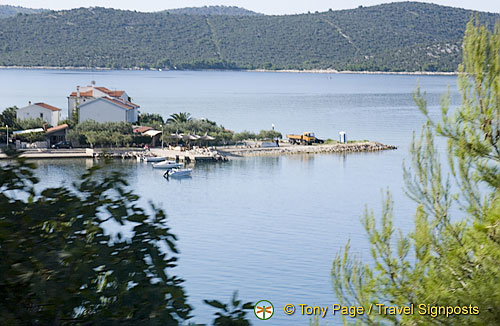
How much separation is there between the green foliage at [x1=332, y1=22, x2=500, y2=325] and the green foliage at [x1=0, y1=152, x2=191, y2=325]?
2.46 metres

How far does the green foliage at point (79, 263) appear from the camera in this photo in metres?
2.96

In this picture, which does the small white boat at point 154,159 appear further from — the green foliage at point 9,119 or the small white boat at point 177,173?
the green foliage at point 9,119

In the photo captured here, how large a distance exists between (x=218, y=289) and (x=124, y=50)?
143652 millimetres

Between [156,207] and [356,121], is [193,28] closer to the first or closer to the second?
[356,121]

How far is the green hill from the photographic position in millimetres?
145750

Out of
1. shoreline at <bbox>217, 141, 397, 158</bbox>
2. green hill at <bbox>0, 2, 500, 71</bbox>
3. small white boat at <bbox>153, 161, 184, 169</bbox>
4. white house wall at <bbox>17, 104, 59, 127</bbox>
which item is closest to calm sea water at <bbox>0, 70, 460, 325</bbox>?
small white boat at <bbox>153, 161, 184, 169</bbox>

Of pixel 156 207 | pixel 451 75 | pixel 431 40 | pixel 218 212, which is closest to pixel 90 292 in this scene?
pixel 156 207

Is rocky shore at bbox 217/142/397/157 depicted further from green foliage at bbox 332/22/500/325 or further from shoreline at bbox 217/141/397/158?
green foliage at bbox 332/22/500/325

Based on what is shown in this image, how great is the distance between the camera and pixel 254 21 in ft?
573

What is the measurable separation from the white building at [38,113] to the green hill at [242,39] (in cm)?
11038

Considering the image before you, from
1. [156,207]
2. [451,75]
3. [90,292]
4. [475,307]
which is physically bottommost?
[475,307]

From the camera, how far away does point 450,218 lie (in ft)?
18.7

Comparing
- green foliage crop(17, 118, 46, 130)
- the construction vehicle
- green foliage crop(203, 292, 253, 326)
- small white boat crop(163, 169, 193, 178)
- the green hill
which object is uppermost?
the green hill

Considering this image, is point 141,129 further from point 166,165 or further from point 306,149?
point 306,149
